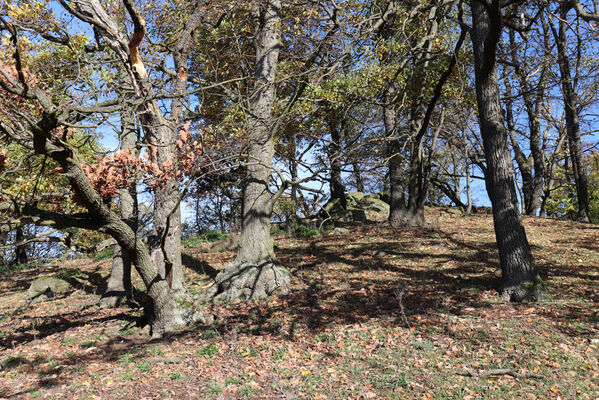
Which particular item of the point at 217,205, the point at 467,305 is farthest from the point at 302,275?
the point at 217,205

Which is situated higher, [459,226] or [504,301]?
[459,226]

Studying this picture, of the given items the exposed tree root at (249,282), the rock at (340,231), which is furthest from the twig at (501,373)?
the rock at (340,231)

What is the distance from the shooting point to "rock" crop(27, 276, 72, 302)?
11289 millimetres

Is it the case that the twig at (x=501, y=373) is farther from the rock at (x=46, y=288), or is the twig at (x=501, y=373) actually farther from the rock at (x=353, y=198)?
the rock at (x=353, y=198)

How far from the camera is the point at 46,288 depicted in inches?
453

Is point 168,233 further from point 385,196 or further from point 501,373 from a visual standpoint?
point 385,196

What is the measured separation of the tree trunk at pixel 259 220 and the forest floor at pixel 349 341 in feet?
1.98

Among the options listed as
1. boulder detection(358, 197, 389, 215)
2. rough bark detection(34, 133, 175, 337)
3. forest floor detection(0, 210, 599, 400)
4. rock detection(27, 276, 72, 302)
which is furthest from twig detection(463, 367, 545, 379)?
boulder detection(358, 197, 389, 215)

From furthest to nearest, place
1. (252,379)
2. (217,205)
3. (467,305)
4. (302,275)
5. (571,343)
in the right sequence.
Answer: (217,205) → (302,275) → (467,305) → (571,343) → (252,379)

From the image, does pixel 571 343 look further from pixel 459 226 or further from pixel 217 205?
pixel 217 205

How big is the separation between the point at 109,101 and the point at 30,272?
1156 centimetres

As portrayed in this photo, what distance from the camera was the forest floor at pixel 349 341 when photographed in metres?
5.44

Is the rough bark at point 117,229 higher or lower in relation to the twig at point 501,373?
higher

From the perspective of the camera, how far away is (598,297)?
25.8 feet
